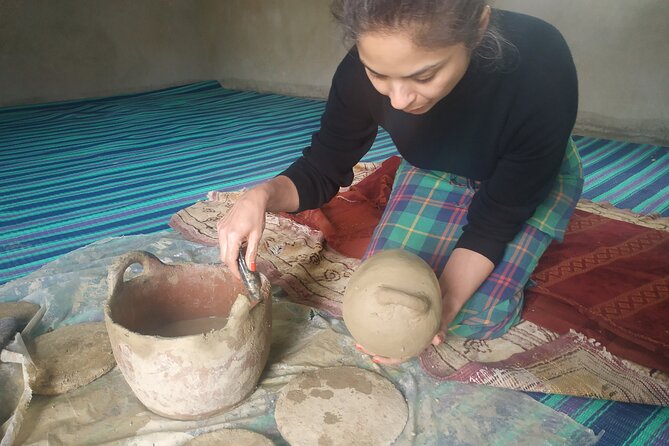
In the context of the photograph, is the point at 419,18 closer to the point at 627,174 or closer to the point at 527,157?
the point at 527,157

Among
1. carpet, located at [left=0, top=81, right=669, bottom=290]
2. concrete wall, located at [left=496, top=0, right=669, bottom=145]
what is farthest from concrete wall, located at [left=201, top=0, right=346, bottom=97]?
concrete wall, located at [left=496, top=0, right=669, bottom=145]

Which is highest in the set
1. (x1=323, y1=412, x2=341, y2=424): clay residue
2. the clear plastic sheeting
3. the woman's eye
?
the woman's eye

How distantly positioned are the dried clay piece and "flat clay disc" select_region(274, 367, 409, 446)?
139 mm

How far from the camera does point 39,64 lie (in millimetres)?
4871

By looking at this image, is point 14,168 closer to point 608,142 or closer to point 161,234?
point 161,234

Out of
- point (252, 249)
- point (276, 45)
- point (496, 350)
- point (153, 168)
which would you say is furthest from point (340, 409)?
point (276, 45)

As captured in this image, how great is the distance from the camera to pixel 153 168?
2926 mm

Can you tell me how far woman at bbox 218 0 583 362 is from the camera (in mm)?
859

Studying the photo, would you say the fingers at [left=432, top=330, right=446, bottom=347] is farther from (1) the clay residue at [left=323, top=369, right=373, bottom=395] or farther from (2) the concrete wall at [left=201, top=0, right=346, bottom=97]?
(2) the concrete wall at [left=201, top=0, right=346, bottom=97]

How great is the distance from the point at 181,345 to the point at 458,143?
81cm

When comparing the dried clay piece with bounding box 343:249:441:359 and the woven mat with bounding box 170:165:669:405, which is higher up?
the dried clay piece with bounding box 343:249:441:359

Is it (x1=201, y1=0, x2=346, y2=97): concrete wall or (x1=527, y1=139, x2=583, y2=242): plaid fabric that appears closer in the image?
(x1=527, y1=139, x2=583, y2=242): plaid fabric

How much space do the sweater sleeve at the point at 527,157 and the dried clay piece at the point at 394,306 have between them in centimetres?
28

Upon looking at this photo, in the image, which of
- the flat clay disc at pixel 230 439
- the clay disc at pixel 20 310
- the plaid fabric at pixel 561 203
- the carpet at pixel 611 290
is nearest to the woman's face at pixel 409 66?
the plaid fabric at pixel 561 203
